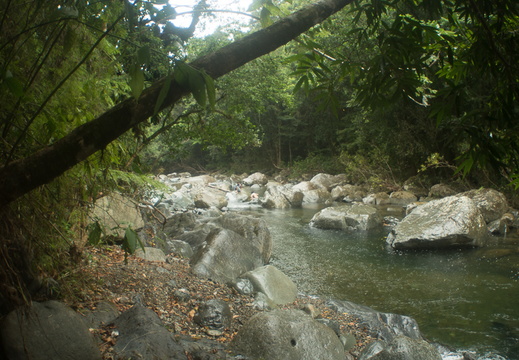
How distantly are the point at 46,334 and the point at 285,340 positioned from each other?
2.04m

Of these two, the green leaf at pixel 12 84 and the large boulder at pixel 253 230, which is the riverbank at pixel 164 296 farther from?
the green leaf at pixel 12 84

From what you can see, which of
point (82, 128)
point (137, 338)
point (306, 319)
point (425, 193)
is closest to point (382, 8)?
point (82, 128)

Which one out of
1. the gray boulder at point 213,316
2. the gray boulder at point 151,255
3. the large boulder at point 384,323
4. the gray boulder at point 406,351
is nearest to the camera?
the gray boulder at point 406,351

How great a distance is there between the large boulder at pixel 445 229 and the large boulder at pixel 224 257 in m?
3.76

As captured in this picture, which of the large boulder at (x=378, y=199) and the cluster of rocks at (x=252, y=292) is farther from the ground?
the cluster of rocks at (x=252, y=292)

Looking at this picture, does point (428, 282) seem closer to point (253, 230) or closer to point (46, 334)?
point (253, 230)

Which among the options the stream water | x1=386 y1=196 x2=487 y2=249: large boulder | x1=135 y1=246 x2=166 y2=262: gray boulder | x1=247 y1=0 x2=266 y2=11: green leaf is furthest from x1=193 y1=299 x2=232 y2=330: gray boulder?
x1=386 y1=196 x2=487 y2=249: large boulder

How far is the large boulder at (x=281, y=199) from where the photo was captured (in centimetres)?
1580

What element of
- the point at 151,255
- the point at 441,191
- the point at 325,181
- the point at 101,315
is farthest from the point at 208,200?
the point at 101,315

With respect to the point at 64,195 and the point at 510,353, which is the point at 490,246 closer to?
the point at 510,353

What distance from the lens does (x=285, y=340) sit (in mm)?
3531

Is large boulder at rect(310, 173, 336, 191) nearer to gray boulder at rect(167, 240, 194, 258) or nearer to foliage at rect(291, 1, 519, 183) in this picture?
gray boulder at rect(167, 240, 194, 258)

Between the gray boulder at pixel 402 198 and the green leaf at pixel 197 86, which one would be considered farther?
the gray boulder at pixel 402 198

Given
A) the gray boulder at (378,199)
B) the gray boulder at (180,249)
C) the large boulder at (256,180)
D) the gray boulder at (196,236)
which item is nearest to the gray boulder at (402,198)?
the gray boulder at (378,199)
